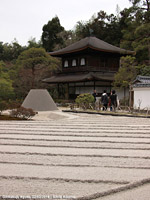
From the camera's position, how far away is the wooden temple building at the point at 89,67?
77.9ft

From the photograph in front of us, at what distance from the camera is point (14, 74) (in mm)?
25984

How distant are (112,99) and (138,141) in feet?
28.8

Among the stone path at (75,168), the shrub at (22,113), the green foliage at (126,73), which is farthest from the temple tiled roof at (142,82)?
the stone path at (75,168)

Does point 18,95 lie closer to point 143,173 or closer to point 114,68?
point 114,68

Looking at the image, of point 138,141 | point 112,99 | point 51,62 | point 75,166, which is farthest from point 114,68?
point 75,166

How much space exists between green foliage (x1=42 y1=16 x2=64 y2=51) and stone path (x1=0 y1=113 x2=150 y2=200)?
113 feet

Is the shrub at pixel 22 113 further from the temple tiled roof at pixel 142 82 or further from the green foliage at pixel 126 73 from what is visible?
the green foliage at pixel 126 73

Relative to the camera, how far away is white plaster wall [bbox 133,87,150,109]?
49.8 ft

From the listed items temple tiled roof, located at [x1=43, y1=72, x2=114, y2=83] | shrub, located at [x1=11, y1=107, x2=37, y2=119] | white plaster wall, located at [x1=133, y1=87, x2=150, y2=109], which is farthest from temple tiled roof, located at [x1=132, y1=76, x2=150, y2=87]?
shrub, located at [x1=11, y1=107, x2=37, y2=119]

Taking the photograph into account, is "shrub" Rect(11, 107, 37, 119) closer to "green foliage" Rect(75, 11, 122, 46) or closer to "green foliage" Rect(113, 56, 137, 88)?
"green foliage" Rect(113, 56, 137, 88)

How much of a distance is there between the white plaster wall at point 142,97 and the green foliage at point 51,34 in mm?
25088

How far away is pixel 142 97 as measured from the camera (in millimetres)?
15461

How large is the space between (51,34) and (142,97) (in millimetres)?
27351

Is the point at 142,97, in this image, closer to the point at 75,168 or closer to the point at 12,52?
the point at 75,168
